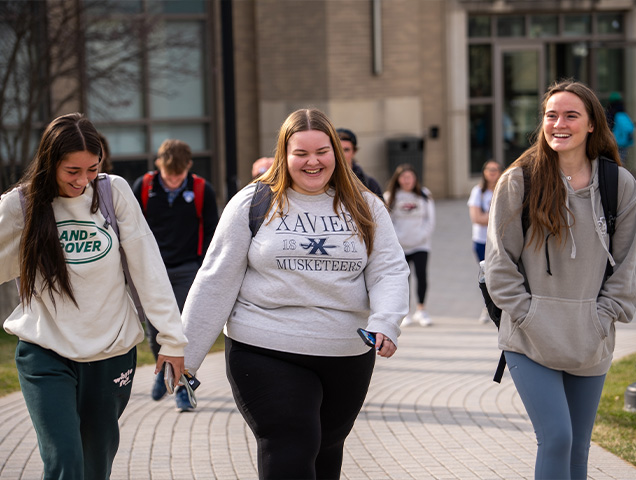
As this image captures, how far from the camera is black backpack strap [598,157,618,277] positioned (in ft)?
13.3

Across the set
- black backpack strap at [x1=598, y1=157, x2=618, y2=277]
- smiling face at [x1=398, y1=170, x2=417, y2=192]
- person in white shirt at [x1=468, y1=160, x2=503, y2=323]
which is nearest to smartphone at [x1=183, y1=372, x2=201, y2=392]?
black backpack strap at [x1=598, y1=157, x2=618, y2=277]

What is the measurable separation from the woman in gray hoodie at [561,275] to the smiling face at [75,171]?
1635 mm

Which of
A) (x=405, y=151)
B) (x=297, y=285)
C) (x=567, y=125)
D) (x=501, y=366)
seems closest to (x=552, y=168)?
(x=567, y=125)

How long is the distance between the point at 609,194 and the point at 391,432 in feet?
9.41

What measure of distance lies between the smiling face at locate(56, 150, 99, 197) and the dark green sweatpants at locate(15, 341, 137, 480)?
2.08 ft

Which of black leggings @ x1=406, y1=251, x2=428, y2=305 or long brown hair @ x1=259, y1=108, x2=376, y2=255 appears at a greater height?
long brown hair @ x1=259, y1=108, x2=376, y2=255

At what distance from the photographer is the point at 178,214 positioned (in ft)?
23.4

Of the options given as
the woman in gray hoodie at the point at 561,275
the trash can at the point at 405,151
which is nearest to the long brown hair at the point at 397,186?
the woman in gray hoodie at the point at 561,275

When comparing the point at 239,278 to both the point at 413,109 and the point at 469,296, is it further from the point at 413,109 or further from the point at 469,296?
the point at 413,109

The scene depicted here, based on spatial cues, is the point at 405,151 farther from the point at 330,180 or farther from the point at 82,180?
the point at 82,180

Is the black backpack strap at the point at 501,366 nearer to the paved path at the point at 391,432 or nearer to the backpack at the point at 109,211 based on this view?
the paved path at the point at 391,432

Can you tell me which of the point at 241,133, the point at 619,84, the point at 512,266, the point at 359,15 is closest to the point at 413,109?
the point at 359,15

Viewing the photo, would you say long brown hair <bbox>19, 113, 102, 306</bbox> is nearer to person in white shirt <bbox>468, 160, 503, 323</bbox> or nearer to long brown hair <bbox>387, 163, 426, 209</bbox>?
person in white shirt <bbox>468, 160, 503, 323</bbox>

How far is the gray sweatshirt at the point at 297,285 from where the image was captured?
3926 mm
